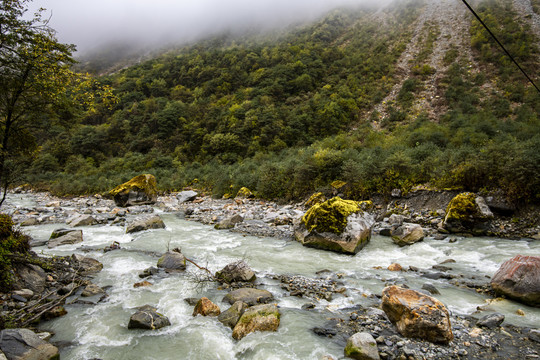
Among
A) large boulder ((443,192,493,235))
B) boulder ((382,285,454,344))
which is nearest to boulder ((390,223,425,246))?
large boulder ((443,192,493,235))

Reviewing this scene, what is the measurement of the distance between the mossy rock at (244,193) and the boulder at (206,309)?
14204mm

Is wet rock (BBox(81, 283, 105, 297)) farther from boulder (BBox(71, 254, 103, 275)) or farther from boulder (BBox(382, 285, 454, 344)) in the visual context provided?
boulder (BBox(382, 285, 454, 344))

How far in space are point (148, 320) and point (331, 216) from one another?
583cm

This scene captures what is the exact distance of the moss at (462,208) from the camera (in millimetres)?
8977

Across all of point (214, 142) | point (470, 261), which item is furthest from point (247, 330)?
point (214, 142)

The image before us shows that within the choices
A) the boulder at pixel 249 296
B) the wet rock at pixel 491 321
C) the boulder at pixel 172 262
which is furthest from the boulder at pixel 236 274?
the wet rock at pixel 491 321

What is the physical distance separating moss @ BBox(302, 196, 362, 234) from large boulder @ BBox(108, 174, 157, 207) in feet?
44.6

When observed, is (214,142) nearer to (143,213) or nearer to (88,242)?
(143,213)

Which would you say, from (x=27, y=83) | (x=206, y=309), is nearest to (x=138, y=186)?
(x=27, y=83)

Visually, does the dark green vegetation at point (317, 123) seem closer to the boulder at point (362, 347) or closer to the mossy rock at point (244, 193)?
the mossy rock at point (244, 193)

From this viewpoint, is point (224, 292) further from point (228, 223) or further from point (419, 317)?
point (228, 223)

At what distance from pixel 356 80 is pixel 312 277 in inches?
1599

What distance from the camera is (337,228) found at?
8.09m

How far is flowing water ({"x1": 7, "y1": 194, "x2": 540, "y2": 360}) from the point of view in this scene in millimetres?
3730
